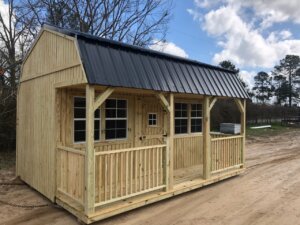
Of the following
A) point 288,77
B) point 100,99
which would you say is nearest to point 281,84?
point 288,77

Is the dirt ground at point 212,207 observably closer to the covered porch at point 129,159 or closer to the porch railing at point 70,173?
the covered porch at point 129,159

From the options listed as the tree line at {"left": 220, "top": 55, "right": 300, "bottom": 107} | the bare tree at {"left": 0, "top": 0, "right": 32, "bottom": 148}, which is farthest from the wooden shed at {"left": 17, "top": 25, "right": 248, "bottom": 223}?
the tree line at {"left": 220, "top": 55, "right": 300, "bottom": 107}

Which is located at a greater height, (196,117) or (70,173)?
(196,117)

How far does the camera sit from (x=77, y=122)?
5688 mm

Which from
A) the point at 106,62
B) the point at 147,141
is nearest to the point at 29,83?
the point at 106,62

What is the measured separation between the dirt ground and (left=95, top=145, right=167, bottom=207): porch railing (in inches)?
14.0

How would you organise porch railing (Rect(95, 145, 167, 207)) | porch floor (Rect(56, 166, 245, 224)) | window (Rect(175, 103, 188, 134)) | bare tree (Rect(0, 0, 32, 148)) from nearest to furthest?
porch floor (Rect(56, 166, 245, 224)) < porch railing (Rect(95, 145, 167, 207)) < window (Rect(175, 103, 188, 134)) < bare tree (Rect(0, 0, 32, 148))

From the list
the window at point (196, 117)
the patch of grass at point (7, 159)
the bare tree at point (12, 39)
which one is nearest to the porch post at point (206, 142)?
the window at point (196, 117)

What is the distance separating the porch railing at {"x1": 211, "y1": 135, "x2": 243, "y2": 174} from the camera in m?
6.98

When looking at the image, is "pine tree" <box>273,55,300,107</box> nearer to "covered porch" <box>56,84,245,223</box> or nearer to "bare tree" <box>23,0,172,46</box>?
"bare tree" <box>23,0,172,46</box>

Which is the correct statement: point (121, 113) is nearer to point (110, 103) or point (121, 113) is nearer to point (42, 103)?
point (110, 103)

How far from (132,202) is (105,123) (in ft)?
6.48

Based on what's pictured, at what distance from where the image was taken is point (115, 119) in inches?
250

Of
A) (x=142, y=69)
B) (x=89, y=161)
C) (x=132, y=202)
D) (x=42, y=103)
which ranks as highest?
(x=142, y=69)
